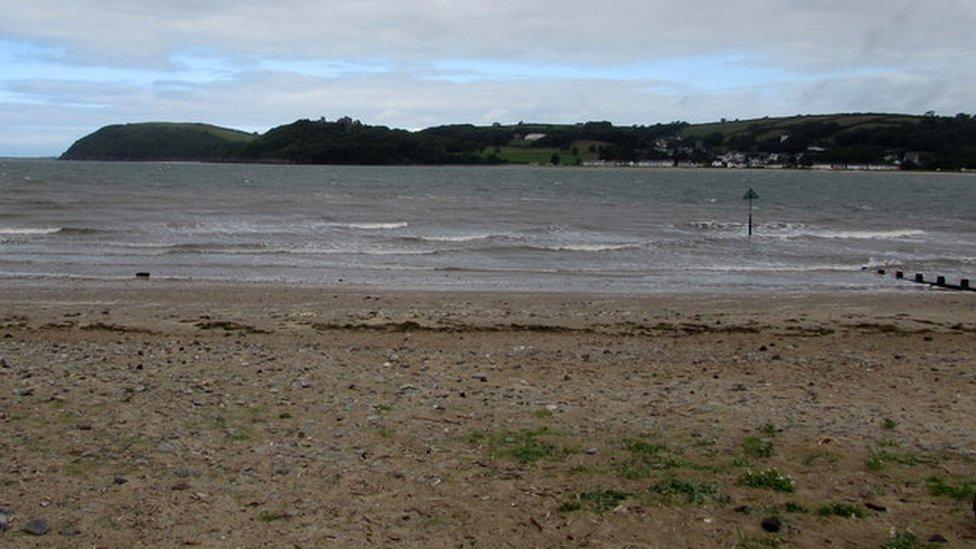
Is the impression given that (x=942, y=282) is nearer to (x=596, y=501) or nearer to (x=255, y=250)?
(x=255, y=250)

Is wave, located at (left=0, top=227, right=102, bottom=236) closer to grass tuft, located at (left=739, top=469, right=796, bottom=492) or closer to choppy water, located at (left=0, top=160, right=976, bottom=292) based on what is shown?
choppy water, located at (left=0, top=160, right=976, bottom=292)

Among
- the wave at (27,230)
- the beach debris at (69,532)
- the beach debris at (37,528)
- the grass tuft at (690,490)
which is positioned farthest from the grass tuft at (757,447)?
the wave at (27,230)

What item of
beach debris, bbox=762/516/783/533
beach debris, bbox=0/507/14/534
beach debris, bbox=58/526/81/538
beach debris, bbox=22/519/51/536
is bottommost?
beach debris, bbox=762/516/783/533

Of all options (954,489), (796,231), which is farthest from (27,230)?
(954,489)

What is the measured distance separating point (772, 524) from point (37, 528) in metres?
4.92

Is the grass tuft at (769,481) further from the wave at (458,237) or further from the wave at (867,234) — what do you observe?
the wave at (867,234)

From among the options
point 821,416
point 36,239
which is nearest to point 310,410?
point 821,416

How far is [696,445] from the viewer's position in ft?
26.4

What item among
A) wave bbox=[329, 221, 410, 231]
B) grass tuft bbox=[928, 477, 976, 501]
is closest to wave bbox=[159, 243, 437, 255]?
wave bbox=[329, 221, 410, 231]

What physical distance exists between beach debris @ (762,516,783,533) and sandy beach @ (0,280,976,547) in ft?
0.04

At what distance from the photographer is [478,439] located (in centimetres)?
819

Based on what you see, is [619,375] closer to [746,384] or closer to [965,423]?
[746,384]

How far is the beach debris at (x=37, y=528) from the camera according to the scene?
606cm

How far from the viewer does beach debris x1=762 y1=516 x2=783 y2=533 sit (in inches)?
245
